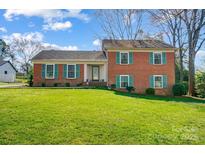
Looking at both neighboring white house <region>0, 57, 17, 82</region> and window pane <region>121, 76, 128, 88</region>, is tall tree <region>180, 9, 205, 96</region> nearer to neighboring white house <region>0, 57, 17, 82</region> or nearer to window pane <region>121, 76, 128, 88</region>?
window pane <region>121, 76, 128, 88</region>

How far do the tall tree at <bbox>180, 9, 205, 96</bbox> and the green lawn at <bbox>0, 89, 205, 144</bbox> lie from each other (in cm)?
612

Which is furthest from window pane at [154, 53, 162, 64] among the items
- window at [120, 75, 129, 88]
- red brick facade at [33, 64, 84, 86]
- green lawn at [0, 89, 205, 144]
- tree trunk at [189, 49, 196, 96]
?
green lawn at [0, 89, 205, 144]

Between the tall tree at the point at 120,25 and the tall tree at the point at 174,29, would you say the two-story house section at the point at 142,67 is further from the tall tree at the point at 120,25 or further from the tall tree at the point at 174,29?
the tall tree at the point at 120,25

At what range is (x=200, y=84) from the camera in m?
10.4

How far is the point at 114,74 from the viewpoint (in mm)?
11414

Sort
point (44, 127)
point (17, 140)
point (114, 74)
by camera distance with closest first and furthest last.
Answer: point (17, 140) → point (44, 127) → point (114, 74)

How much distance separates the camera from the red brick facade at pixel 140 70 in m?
11.4

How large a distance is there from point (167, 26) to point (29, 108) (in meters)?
9.76

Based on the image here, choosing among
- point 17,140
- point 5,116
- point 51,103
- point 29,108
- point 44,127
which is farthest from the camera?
point 51,103

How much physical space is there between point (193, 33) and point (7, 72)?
9.58 meters

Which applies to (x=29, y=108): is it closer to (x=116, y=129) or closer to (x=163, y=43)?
(x=116, y=129)

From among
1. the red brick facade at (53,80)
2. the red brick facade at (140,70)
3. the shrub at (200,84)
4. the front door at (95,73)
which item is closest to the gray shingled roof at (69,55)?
the red brick facade at (53,80)

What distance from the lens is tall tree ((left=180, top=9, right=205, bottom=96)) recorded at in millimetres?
10844
